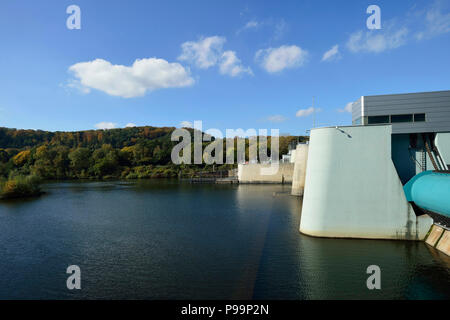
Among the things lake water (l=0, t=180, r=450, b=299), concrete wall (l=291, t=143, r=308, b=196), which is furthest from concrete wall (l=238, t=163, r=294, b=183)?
lake water (l=0, t=180, r=450, b=299)

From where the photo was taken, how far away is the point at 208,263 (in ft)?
39.0

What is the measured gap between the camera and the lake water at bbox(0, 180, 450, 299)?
9.32m

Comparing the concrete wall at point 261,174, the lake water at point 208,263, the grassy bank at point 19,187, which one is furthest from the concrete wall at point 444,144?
the grassy bank at point 19,187

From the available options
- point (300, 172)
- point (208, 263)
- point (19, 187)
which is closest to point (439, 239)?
point (208, 263)

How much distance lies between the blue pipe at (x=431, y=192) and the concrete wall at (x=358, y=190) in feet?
1.83

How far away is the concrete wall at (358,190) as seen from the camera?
13.1 meters

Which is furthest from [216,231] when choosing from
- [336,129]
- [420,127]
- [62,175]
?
[62,175]

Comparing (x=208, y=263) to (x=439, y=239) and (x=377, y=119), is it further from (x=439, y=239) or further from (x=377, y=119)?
(x=377, y=119)

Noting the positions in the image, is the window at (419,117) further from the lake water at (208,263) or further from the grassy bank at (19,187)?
the grassy bank at (19,187)

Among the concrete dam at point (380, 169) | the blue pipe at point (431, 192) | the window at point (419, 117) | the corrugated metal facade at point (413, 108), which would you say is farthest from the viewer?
the window at point (419, 117)

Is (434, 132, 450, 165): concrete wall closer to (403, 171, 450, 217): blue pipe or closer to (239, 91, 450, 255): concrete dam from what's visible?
(239, 91, 450, 255): concrete dam

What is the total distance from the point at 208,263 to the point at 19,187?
3893 cm

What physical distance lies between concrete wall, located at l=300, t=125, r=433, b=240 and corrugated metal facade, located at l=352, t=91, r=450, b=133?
4.69 ft

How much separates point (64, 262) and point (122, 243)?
3.27 m
